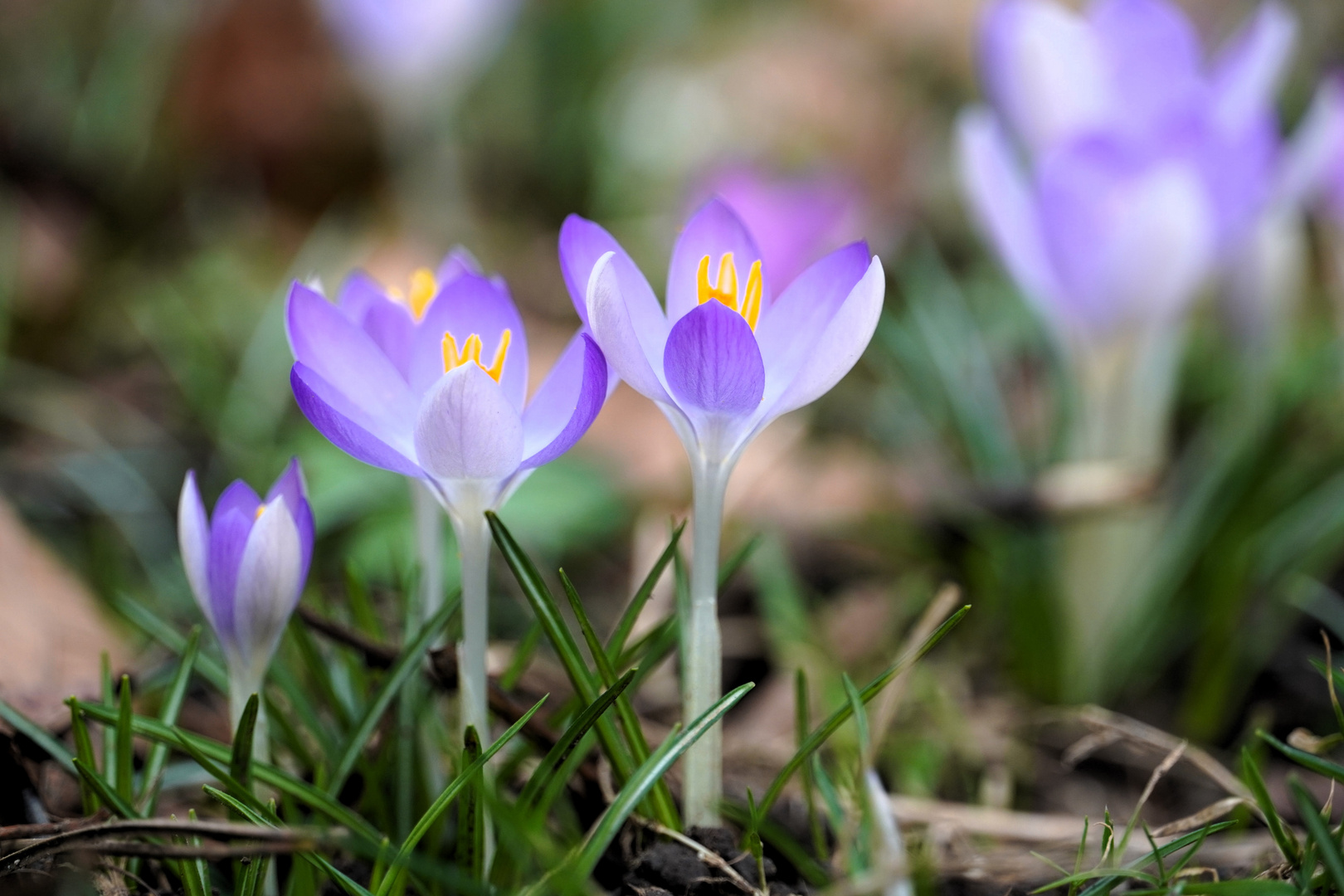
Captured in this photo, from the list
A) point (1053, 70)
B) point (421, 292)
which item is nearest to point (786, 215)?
point (1053, 70)

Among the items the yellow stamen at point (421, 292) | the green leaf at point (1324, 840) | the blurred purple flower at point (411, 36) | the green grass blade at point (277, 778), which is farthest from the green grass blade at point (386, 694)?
the blurred purple flower at point (411, 36)

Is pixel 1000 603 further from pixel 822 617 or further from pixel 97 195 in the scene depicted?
pixel 97 195

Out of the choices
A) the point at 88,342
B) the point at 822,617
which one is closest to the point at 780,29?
the point at 88,342

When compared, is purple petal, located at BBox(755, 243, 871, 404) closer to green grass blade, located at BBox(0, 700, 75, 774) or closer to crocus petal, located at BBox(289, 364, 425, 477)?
crocus petal, located at BBox(289, 364, 425, 477)

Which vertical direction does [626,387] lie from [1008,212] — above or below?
below

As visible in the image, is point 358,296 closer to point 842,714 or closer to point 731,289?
point 731,289

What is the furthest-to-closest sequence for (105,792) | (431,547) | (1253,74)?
(1253,74), (431,547), (105,792)
